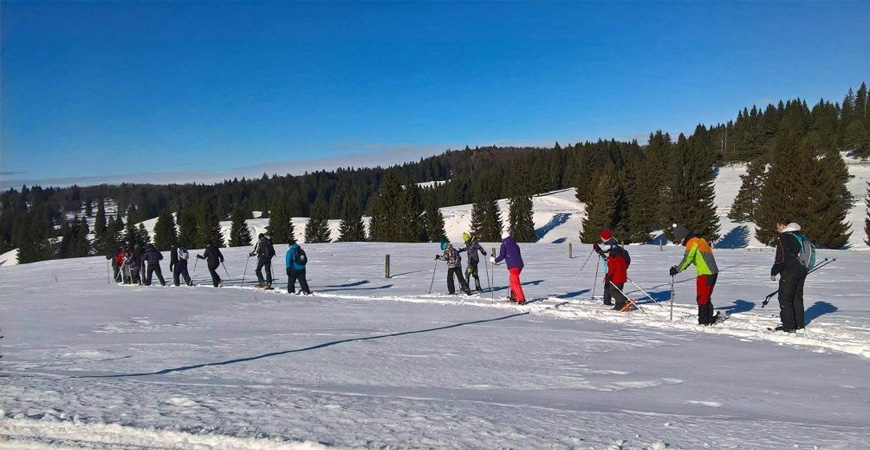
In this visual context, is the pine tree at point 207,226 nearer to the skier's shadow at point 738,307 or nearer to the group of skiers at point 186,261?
the group of skiers at point 186,261

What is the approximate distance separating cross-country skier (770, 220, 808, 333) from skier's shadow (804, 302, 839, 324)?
1672 mm

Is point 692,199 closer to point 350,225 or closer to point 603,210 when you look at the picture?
point 603,210

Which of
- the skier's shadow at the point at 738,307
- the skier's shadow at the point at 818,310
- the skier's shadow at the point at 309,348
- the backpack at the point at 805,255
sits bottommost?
the skier's shadow at the point at 738,307

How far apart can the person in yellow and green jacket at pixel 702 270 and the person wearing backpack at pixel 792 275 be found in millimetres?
1142

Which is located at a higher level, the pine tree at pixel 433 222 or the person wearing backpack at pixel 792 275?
the pine tree at pixel 433 222

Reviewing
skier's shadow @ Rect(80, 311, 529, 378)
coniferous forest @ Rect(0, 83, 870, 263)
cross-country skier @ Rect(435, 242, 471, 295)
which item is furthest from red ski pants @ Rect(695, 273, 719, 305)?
coniferous forest @ Rect(0, 83, 870, 263)

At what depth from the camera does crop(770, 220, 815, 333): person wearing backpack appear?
35.5 ft

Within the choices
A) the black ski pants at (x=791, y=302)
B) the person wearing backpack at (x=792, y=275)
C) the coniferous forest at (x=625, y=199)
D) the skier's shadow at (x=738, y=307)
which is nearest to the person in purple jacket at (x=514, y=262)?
the skier's shadow at (x=738, y=307)

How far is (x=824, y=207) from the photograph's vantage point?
173 ft

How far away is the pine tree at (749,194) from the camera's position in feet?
A: 221

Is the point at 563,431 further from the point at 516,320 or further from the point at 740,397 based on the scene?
the point at 516,320

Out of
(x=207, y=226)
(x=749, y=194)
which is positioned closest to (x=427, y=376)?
(x=749, y=194)

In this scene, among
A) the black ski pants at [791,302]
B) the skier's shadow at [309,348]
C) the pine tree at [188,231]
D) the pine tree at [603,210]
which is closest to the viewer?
the skier's shadow at [309,348]

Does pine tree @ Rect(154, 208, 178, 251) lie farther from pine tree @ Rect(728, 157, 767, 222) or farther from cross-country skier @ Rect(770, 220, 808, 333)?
cross-country skier @ Rect(770, 220, 808, 333)
